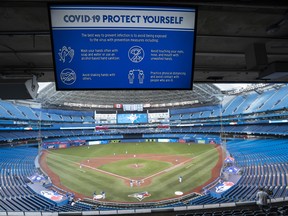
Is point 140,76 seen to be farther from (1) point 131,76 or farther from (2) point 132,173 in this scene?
(2) point 132,173

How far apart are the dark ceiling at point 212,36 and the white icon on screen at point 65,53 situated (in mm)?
698

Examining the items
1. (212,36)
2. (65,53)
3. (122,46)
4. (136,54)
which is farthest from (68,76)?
(212,36)

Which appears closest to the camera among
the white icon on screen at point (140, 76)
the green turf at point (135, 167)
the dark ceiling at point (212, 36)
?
the dark ceiling at point (212, 36)

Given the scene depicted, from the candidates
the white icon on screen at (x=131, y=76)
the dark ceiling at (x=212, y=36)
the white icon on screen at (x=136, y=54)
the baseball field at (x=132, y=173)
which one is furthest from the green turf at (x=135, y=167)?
the white icon on screen at (x=136, y=54)

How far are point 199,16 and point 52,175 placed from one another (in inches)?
1281

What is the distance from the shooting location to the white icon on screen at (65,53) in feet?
14.8

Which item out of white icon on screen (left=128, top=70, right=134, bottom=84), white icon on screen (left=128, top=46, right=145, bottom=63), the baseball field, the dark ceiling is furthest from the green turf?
white icon on screen (left=128, top=46, right=145, bottom=63)

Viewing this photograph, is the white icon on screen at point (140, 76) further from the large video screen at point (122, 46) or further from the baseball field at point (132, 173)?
Result: the baseball field at point (132, 173)

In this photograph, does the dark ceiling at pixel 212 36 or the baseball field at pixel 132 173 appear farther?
the baseball field at pixel 132 173

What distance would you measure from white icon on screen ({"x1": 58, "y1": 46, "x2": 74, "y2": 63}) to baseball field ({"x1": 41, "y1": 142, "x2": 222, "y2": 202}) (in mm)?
20577

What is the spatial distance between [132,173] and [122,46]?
2971 centimetres

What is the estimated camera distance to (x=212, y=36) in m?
5.28

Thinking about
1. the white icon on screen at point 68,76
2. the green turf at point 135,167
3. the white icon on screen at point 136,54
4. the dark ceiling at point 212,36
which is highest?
the dark ceiling at point 212,36

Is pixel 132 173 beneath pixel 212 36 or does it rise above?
beneath
